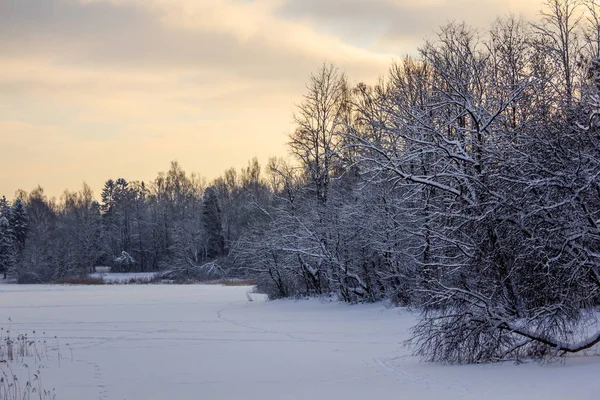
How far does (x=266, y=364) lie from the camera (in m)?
13.4

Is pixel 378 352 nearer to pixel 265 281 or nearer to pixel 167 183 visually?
pixel 265 281

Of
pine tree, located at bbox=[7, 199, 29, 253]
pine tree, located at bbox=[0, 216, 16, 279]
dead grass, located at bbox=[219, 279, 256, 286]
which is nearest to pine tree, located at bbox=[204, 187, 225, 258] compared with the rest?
dead grass, located at bbox=[219, 279, 256, 286]

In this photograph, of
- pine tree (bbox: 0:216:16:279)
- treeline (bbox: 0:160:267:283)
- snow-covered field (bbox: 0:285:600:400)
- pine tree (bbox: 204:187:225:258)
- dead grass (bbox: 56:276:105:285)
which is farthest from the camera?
pine tree (bbox: 204:187:225:258)

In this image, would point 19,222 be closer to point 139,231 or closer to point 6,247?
point 6,247

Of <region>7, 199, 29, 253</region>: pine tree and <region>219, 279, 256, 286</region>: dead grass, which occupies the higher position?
<region>7, 199, 29, 253</region>: pine tree

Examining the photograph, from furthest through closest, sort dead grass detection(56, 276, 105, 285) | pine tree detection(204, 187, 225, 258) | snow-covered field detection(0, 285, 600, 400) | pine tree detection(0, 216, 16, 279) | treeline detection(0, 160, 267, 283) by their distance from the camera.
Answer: pine tree detection(204, 187, 225, 258) < pine tree detection(0, 216, 16, 279) < treeline detection(0, 160, 267, 283) < dead grass detection(56, 276, 105, 285) < snow-covered field detection(0, 285, 600, 400)

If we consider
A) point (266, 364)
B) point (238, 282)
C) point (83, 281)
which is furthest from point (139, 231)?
point (266, 364)

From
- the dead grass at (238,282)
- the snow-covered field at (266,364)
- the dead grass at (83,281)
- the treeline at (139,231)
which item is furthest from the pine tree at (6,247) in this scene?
the snow-covered field at (266,364)

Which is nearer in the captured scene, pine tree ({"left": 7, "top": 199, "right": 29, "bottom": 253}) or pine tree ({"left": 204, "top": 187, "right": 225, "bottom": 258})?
pine tree ({"left": 204, "top": 187, "right": 225, "bottom": 258})

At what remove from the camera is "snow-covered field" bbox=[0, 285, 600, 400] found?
973cm

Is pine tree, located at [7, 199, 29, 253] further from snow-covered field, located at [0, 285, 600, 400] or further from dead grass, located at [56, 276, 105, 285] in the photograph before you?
snow-covered field, located at [0, 285, 600, 400]

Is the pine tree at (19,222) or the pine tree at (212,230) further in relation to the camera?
the pine tree at (19,222)

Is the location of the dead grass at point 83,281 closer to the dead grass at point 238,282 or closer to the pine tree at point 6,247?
the dead grass at point 238,282

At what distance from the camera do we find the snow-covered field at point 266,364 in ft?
31.9
